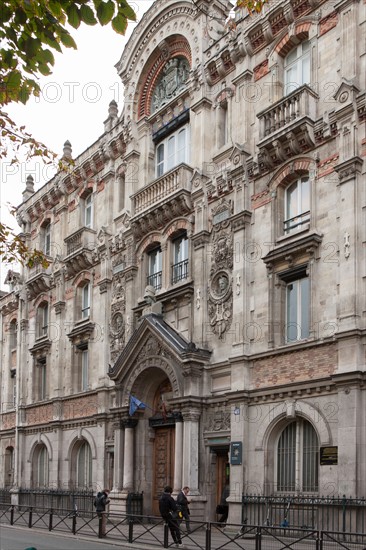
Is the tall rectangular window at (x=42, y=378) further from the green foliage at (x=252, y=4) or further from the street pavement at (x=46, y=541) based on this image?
the green foliage at (x=252, y=4)

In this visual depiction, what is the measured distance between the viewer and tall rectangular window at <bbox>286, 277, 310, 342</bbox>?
20.5 meters

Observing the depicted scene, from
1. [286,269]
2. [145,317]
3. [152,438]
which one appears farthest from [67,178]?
[286,269]

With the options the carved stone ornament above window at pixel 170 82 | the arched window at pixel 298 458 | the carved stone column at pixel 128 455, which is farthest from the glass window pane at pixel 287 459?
the carved stone ornament above window at pixel 170 82

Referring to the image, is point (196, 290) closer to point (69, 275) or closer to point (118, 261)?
point (118, 261)

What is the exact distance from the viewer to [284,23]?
2244 centimetres

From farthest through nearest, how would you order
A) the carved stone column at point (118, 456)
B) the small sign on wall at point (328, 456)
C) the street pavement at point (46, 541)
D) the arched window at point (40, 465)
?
the arched window at point (40, 465), the carved stone column at point (118, 456), the street pavement at point (46, 541), the small sign on wall at point (328, 456)

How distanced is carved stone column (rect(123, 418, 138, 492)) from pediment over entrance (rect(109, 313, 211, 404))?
100cm

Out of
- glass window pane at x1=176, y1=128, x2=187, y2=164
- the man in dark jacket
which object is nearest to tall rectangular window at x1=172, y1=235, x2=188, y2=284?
glass window pane at x1=176, y1=128, x2=187, y2=164

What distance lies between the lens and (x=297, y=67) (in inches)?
878

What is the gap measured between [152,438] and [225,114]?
11.0 metres

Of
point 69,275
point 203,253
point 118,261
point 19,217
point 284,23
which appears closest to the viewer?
point 284,23

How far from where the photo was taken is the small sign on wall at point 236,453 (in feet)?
69.1

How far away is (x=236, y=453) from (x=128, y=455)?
564 centimetres

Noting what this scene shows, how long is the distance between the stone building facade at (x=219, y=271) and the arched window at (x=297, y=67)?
0.06 m
